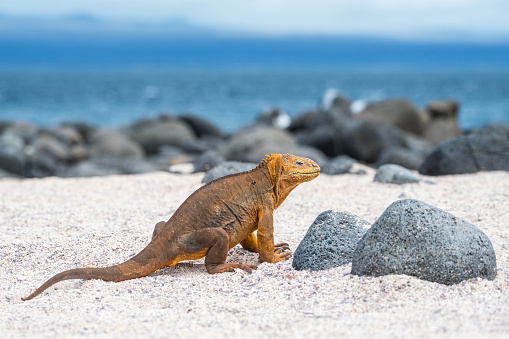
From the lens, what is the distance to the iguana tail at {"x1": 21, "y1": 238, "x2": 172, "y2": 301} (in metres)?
4.31

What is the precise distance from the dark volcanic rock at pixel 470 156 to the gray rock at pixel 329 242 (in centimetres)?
461

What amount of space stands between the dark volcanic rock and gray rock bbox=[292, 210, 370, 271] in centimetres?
461

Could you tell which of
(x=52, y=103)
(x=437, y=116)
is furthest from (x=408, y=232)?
(x=52, y=103)

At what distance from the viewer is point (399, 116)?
69.4 feet

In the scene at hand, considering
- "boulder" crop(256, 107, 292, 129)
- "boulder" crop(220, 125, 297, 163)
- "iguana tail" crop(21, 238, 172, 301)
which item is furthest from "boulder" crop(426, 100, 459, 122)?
"iguana tail" crop(21, 238, 172, 301)

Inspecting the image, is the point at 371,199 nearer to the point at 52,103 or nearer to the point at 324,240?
the point at 324,240

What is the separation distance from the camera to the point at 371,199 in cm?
702

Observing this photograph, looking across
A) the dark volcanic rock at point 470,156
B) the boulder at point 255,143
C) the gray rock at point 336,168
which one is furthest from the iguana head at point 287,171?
the boulder at point 255,143

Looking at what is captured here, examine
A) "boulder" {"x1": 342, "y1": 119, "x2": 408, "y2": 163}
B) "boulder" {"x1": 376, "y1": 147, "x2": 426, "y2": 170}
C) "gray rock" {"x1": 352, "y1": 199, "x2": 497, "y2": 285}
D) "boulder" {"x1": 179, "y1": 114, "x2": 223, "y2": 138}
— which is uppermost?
"gray rock" {"x1": 352, "y1": 199, "x2": 497, "y2": 285}

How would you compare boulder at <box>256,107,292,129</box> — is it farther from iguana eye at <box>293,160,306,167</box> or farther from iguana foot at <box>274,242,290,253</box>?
iguana eye at <box>293,160,306,167</box>

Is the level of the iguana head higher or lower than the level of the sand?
higher

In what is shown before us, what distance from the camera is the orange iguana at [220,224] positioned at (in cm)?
446

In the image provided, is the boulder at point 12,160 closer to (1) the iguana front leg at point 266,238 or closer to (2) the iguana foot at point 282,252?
(2) the iguana foot at point 282,252

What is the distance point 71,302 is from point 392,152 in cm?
968
